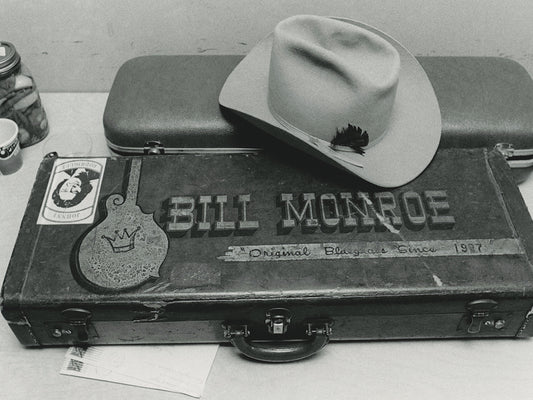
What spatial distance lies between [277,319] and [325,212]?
0.18 metres

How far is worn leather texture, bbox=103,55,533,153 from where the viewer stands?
38.3 inches

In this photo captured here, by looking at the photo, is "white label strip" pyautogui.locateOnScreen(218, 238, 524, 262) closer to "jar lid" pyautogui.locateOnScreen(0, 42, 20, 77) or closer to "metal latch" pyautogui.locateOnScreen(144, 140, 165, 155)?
"metal latch" pyautogui.locateOnScreen(144, 140, 165, 155)

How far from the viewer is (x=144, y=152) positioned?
0.99m

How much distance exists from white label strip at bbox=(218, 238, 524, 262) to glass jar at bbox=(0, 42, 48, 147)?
1.74ft

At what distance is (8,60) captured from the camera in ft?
3.28

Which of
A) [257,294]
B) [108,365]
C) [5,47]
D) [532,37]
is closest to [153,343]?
[108,365]

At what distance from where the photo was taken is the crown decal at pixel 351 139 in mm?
871

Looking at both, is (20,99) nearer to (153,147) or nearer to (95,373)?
(153,147)

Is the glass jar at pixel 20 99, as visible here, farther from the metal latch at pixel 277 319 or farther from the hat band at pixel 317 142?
the metal latch at pixel 277 319

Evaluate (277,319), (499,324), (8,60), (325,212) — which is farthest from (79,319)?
(499,324)

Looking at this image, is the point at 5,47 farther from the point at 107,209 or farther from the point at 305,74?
the point at 305,74

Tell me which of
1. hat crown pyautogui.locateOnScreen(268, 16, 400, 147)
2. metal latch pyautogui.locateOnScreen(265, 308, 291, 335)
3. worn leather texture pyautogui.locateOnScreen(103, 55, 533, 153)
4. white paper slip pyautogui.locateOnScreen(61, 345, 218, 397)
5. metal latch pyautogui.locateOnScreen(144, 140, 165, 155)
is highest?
hat crown pyautogui.locateOnScreen(268, 16, 400, 147)

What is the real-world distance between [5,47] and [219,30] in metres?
0.41

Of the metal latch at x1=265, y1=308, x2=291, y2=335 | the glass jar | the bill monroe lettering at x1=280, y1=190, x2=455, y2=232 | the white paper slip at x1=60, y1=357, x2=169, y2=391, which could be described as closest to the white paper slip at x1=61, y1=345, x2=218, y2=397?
the white paper slip at x1=60, y1=357, x2=169, y2=391
